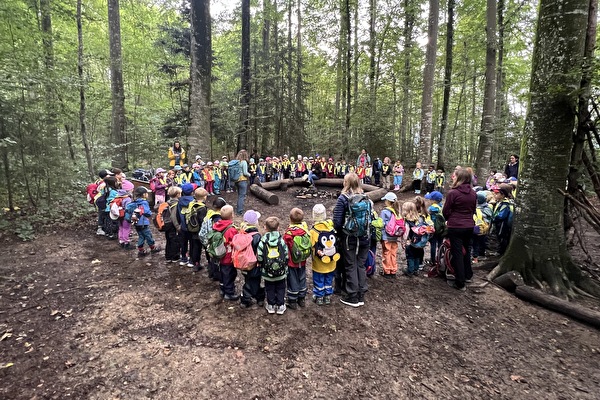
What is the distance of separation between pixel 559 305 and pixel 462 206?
2.05 m

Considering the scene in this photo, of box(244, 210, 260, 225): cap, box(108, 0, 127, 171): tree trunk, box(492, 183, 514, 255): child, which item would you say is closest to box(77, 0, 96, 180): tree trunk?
box(108, 0, 127, 171): tree trunk

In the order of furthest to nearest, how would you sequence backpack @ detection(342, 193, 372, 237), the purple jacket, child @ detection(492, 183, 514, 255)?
child @ detection(492, 183, 514, 255), the purple jacket, backpack @ detection(342, 193, 372, 237)

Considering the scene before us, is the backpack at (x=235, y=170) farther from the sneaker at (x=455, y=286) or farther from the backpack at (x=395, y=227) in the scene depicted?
the sneaker at (x=455, y=286)

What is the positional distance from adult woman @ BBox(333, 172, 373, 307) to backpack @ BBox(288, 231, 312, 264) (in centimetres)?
60

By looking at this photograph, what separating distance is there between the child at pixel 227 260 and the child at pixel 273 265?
0.63m

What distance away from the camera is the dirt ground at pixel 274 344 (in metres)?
3.19

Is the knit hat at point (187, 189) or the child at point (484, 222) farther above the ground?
the knit hat at point (187, 189)

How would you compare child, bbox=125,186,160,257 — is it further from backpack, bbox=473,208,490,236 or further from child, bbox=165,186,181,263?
backpack, bbox=473,208,490,236

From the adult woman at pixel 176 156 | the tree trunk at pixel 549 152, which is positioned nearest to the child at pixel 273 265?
the tree trunk at pixel 549 152

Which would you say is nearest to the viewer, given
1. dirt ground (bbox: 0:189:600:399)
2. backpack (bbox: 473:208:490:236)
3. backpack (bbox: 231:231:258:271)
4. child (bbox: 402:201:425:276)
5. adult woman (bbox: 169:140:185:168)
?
dirt ground (bbox: 0:189:600:399)

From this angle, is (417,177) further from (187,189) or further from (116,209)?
(116,209)

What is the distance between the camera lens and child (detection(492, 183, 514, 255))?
6539mm

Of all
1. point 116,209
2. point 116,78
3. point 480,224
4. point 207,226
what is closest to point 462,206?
point 480,224

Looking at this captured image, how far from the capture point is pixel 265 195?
40.5 ft
